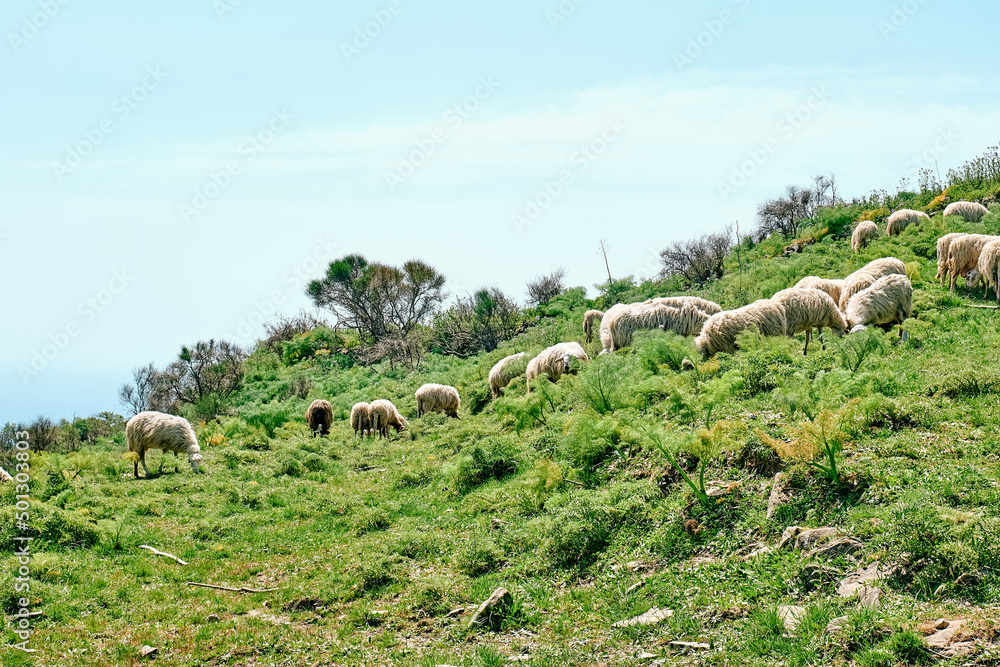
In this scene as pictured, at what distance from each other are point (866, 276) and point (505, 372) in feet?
31.8

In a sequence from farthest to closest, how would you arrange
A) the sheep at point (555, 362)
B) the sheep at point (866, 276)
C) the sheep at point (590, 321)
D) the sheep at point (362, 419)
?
the sheep at point (590, 321) → the sheep at point (362, 419) → the sheep at point (555, 362) → the sheep at point (866, 276)

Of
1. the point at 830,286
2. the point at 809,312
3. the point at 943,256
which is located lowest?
the point at 809,312

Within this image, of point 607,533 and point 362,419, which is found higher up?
point 362,419

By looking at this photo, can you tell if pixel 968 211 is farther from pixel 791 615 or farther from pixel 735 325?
pixel 791 615

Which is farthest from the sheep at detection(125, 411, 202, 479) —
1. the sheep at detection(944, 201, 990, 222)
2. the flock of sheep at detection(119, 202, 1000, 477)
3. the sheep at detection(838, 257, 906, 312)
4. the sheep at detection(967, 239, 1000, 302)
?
the sheep at detection(944, 201, 990, 222)

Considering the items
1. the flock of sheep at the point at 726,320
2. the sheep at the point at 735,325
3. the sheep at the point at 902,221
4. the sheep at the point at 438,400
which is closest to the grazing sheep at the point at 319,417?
the flock of sheep at the point at 726,320

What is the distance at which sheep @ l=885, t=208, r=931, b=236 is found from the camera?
25047mm

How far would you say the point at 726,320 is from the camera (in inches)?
586

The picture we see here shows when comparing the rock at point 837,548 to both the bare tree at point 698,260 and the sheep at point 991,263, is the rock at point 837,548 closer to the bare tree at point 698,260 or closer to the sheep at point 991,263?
the sheep at point 991,263

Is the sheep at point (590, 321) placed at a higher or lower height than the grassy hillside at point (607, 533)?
higher

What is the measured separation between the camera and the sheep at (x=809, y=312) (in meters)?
15.2

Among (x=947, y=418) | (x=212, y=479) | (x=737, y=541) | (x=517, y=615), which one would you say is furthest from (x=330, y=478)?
(x=947, y=418)

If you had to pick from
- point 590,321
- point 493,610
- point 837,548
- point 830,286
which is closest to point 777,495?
point 837,548

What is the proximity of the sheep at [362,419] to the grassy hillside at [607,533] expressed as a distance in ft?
22.5
